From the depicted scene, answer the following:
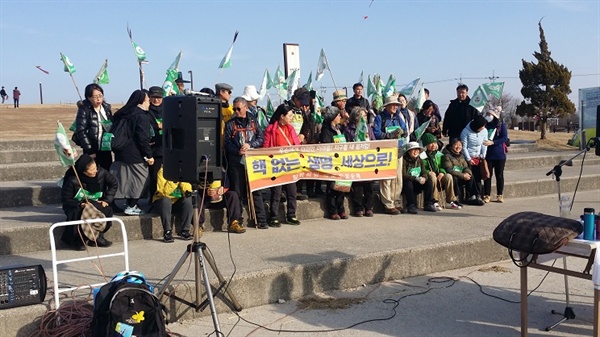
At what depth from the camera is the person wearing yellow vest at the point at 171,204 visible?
24.8 feet

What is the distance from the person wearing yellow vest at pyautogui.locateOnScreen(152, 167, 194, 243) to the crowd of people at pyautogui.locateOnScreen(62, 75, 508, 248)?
1 centimetres

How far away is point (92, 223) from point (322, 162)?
3.85 meters

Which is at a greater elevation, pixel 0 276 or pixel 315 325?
pixel 0 276

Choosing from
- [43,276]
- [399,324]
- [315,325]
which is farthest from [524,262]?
[43,276]

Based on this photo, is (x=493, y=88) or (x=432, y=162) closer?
A: (x=432, y=162)

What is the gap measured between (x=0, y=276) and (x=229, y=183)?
4.01 metres

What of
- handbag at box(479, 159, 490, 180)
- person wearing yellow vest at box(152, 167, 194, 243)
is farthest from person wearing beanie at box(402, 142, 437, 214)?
person wearing yellow vest at box(152, 167, 194, 243)

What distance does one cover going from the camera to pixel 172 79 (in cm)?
1023

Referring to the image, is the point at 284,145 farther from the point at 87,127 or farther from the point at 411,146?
the point at 87,127

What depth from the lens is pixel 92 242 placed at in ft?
23.0

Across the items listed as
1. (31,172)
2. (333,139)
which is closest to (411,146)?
(333,139)

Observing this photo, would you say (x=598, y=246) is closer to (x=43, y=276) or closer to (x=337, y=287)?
(x=337, y=287)

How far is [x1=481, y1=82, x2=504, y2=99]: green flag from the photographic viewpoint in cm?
1076

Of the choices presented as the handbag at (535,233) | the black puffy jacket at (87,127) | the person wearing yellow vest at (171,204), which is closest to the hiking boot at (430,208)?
the person wearing yellow vest at (171,204)
